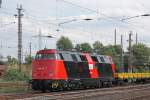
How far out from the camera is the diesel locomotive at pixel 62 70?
32.8 metres

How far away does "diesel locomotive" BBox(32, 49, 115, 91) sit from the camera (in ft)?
108

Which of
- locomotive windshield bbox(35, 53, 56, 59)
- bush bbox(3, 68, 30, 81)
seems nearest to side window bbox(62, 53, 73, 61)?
locomotive windshield bbox(35, 53, 56, 59)

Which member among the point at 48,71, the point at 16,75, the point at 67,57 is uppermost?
the point at 67,57

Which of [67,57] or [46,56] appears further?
[67,57]

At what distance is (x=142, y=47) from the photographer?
4360 inches

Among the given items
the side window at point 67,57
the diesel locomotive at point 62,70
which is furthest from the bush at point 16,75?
the side window at point 67,57

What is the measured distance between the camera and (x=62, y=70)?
1312 inches

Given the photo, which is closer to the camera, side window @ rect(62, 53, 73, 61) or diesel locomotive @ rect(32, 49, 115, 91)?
diesel locomotive @ rect(32, 49, 115, 91)

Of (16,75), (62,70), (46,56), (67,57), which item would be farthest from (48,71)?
(16,75)

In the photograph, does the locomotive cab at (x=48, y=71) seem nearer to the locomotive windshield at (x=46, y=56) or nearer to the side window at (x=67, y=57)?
the locomotive windshield at (x=46, y=56)

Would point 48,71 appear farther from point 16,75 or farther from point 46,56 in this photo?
point 16,75

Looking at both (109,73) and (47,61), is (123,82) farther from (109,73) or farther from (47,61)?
(47,61)

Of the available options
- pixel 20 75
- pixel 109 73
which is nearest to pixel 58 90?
pixel 109 73

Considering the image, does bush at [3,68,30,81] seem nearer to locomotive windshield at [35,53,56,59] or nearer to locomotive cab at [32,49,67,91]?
locomotive windshield at [35,53,56,59]
